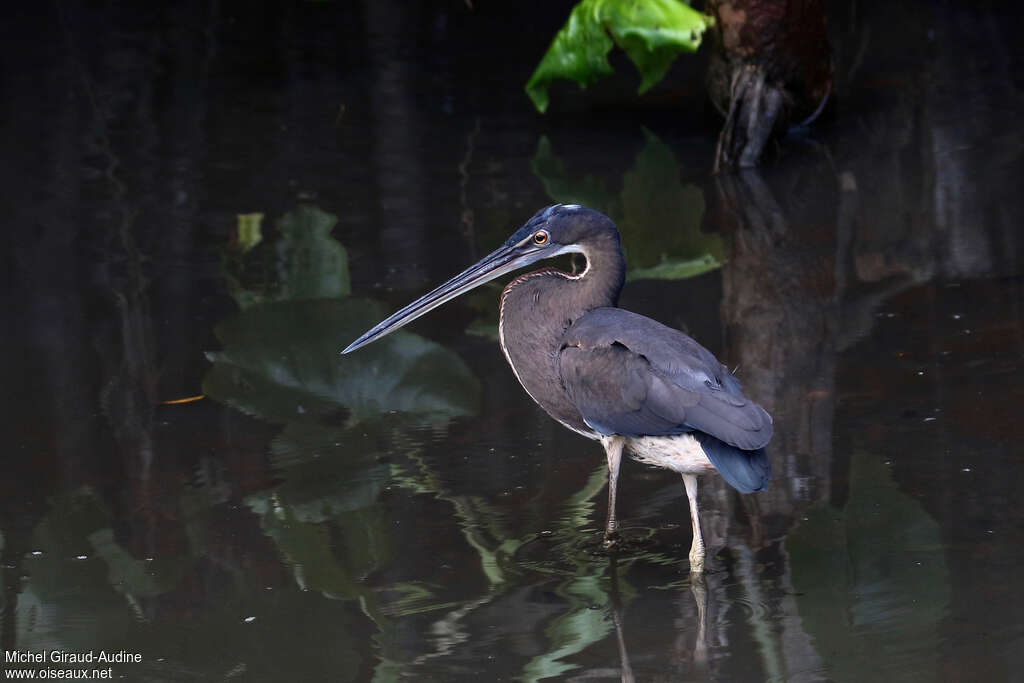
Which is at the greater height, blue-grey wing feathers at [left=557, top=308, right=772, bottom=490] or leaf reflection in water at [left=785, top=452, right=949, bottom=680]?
blue-grey wing feathers at [left=557, top=308, right=772, bottom=490]

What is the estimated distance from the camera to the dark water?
4.27m

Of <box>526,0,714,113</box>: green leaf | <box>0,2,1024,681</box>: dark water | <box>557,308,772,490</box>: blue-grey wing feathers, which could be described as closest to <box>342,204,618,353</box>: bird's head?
<box>557,308,772,490</box>: blue-grey wing feathers

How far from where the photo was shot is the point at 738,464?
4.19 m

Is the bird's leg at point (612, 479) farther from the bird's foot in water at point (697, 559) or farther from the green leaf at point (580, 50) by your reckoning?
the green leaf at point (580, 50)

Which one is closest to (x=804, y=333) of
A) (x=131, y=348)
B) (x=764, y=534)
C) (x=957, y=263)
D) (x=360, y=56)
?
(x=957, y=263)

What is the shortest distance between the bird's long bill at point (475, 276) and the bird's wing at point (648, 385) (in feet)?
1.39

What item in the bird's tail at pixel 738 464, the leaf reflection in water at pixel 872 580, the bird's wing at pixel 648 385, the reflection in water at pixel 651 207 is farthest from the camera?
the reflection in water at pixel 651 207

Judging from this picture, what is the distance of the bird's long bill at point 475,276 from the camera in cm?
509

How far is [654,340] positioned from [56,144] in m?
6.46

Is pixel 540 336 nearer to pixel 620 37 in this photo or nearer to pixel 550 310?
pixel 550 310

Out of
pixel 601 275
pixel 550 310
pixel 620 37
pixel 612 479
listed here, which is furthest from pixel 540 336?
pixel 620 37

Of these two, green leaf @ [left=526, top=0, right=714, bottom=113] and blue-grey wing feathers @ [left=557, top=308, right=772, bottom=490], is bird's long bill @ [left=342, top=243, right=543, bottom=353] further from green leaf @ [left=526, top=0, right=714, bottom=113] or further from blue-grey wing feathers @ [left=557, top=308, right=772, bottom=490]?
green leaf @ [left=526, top=0, right=714, bottom=113]

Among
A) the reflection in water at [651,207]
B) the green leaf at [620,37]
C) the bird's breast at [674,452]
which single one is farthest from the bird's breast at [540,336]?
the green leaf at [620,37]

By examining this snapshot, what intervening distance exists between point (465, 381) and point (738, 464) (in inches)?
86.5
